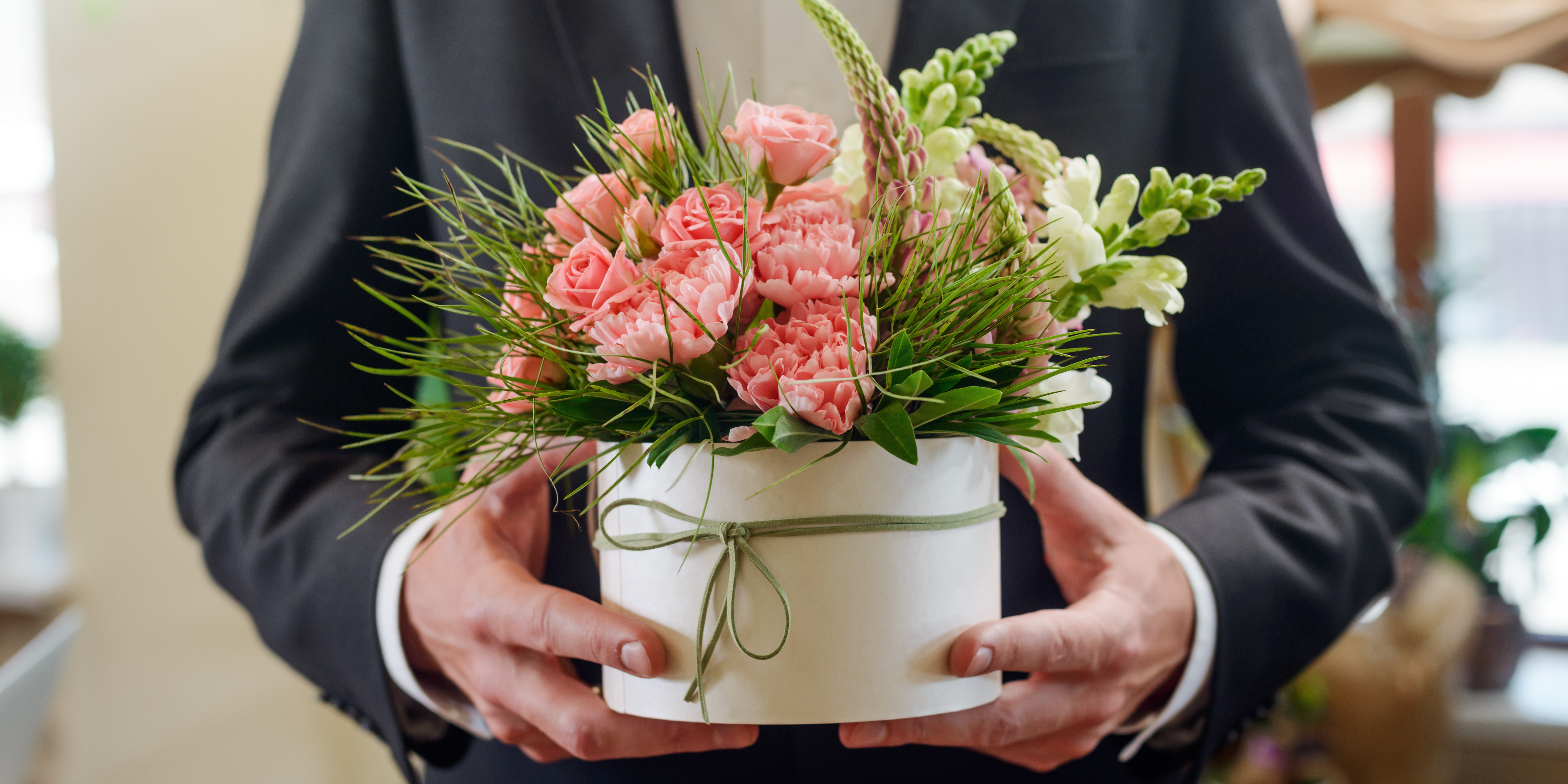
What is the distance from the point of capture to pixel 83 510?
5.88 feet

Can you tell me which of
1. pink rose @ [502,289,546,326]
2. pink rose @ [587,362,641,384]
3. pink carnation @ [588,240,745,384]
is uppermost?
pink carnation @ [588,240,745,384]

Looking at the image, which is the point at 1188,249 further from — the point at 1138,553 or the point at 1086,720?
the point at 1086,720

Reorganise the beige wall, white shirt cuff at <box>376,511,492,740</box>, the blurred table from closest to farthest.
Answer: white shirt cuff at <box>376,511,492,740</box>, the beige wall, the blurred table

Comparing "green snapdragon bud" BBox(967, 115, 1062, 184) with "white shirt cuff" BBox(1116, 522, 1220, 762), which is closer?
"green snapdragon bud" BBox(967, 115, 1062, 184)

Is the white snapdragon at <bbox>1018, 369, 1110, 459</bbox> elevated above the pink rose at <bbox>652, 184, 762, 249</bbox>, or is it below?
below

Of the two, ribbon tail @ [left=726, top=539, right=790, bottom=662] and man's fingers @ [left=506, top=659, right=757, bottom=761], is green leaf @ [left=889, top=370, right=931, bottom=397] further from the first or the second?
man's fingers @ [left=506, top=659, right=757, bottom=761]

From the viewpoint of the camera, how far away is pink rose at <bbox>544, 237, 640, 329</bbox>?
38 centimetres

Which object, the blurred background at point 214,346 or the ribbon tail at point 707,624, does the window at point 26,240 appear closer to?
the blurred background at point 214,346

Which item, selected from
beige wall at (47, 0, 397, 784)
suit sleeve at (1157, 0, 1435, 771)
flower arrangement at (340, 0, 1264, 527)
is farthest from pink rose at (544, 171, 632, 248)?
beige wall at (47, 0, 397, 784)

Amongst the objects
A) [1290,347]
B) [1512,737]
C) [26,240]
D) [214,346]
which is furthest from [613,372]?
[1512,737]

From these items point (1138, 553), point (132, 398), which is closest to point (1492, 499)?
point (1138, 553)

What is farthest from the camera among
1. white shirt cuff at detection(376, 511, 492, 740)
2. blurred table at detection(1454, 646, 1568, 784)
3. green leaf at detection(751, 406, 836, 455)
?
blurred table at detection(1454, 646, 1568, 784)

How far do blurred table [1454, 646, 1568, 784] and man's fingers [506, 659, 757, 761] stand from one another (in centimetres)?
270

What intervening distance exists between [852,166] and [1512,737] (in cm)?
298
